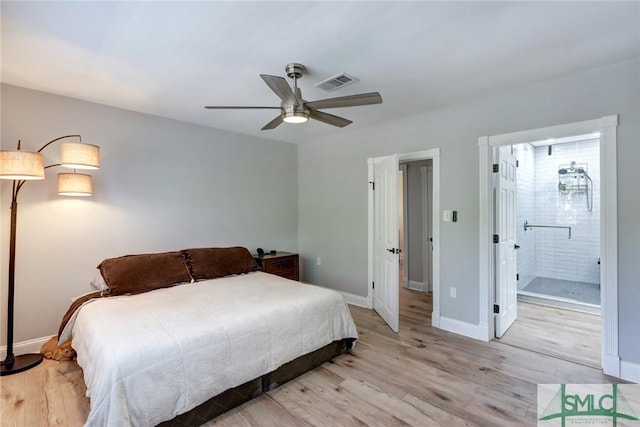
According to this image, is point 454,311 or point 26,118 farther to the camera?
point 454,311

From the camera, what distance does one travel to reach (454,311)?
3457 millimetres

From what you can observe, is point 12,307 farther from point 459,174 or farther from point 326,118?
point 459,174

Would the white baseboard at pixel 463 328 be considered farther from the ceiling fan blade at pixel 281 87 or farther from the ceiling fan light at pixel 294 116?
the ceiling fan blade at pixel 281 87

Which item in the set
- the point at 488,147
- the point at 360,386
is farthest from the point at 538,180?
the point at 360,386

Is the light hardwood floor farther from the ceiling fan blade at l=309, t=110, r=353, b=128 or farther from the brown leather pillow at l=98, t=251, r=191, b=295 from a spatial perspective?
the ceiling fan blade at l=309, t=110, r=353, b=128

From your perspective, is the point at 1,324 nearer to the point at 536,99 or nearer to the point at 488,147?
the point at 488,147

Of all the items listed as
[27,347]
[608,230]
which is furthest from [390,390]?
[27,347]

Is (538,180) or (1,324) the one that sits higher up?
(538,180)

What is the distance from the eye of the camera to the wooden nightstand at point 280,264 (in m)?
4.31

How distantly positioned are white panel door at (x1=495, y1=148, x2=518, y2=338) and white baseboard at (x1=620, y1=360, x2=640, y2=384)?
981mm

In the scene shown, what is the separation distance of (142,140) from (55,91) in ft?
2.79

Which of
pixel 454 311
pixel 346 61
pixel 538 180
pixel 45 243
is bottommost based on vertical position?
Result: pixel 454 311

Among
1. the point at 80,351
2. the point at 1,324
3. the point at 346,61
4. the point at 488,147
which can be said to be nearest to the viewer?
the point at 80,351

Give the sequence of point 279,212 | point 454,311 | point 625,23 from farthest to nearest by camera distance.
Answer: point 279,212, point 454,311, point 625,23
